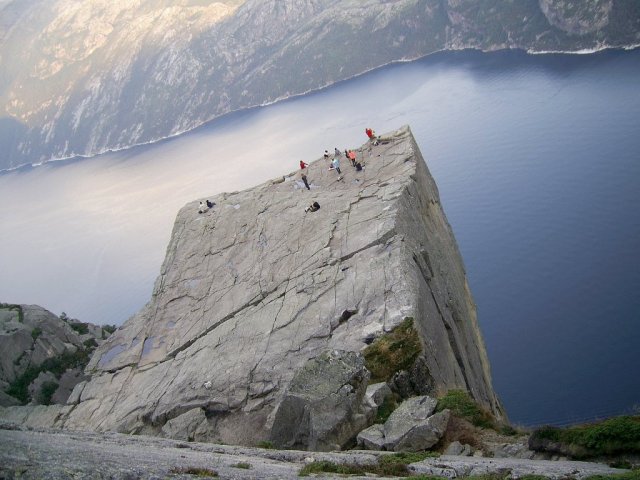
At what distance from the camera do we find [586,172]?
9056 centimetres

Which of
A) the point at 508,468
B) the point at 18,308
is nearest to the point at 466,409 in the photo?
the point at 508,468

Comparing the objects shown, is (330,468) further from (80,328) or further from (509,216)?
(509,216)

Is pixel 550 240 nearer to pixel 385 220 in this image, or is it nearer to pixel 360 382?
pixel 385 220

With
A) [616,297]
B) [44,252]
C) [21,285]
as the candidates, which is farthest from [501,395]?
[44,252]

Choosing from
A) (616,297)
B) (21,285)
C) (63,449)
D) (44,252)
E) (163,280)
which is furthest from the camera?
(44,252)

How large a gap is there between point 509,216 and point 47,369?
67.0m

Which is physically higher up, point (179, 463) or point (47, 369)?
point (179, 463)

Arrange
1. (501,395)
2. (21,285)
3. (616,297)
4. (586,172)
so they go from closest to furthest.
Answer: (501,395) → (616,297) → (586,172) → (21,285)

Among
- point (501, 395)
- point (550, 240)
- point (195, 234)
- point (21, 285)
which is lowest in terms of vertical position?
point (501, 395)

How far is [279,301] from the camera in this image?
35188 millimetres

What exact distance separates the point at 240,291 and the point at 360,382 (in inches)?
737

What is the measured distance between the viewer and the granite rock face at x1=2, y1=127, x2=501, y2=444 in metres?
28.7

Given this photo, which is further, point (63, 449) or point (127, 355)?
point (127, 355)

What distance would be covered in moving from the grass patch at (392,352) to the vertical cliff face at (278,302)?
2.44ft
